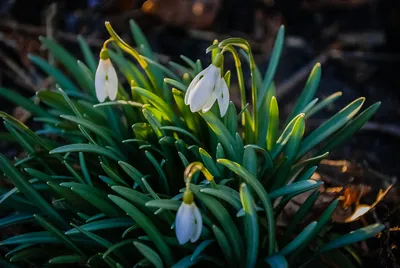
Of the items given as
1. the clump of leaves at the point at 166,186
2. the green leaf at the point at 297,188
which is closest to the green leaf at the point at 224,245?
the clump of leaves at the point at 166,186

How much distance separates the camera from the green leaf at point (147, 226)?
173 cm

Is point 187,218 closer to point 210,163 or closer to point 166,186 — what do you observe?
point 210,163

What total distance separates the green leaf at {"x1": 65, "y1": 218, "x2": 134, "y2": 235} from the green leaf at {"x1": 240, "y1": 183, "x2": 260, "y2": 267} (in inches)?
16.5

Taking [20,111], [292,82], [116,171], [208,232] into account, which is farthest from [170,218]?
[292,82]

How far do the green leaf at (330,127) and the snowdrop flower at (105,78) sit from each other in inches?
29.6

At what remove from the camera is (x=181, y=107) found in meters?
2.09

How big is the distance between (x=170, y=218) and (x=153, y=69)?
0.87 meters

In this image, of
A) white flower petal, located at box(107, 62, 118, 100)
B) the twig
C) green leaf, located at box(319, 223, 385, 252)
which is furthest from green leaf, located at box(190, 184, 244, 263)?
the twig

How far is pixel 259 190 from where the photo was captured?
1.73 metres

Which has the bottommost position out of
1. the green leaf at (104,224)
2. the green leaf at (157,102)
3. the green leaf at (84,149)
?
the green leaf at (104,224)

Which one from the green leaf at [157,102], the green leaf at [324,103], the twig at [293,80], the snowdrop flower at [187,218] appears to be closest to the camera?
the snowdrop flower at [187,218]

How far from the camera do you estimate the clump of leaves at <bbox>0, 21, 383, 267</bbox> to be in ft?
5.81

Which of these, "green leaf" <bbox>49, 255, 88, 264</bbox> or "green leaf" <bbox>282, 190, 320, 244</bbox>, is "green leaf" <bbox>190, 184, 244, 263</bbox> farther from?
"green leaf" <bbox>49, 255, 88, 264</bbox>

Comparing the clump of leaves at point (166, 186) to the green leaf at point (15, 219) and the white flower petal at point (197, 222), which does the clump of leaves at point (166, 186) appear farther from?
the white flower petal at point (197, 222)
